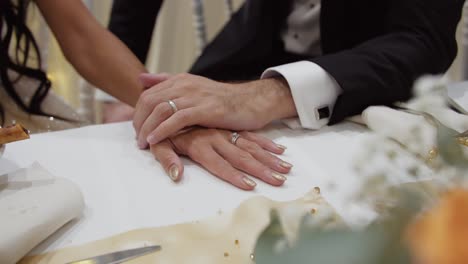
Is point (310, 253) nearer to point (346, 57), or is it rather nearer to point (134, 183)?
point (134, 183)

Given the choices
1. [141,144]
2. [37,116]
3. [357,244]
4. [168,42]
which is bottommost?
[168,42]

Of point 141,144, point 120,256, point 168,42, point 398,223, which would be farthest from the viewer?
point 168,42

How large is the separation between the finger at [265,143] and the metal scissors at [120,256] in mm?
243

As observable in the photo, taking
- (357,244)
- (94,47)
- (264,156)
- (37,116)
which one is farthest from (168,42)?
(357,244)

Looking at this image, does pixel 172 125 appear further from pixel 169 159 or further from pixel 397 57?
pixel 397 57

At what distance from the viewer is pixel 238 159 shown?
628mm

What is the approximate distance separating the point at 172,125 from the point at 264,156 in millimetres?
131

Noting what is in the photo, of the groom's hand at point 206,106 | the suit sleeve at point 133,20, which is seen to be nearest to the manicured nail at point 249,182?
the groom's hand at point 206,106

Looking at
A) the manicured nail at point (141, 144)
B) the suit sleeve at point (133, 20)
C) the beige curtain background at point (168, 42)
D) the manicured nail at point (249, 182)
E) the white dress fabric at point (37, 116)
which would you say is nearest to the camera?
the manicured nail at point (249, 182)

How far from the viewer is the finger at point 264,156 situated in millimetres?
621

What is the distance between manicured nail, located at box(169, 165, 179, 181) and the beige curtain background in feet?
4.47

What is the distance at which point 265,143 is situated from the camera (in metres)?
0.67

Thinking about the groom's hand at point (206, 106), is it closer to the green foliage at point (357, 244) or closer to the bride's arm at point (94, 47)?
the bride's arm at point (94, 47)

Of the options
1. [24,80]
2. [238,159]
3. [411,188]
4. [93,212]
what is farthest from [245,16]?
[411,188]
